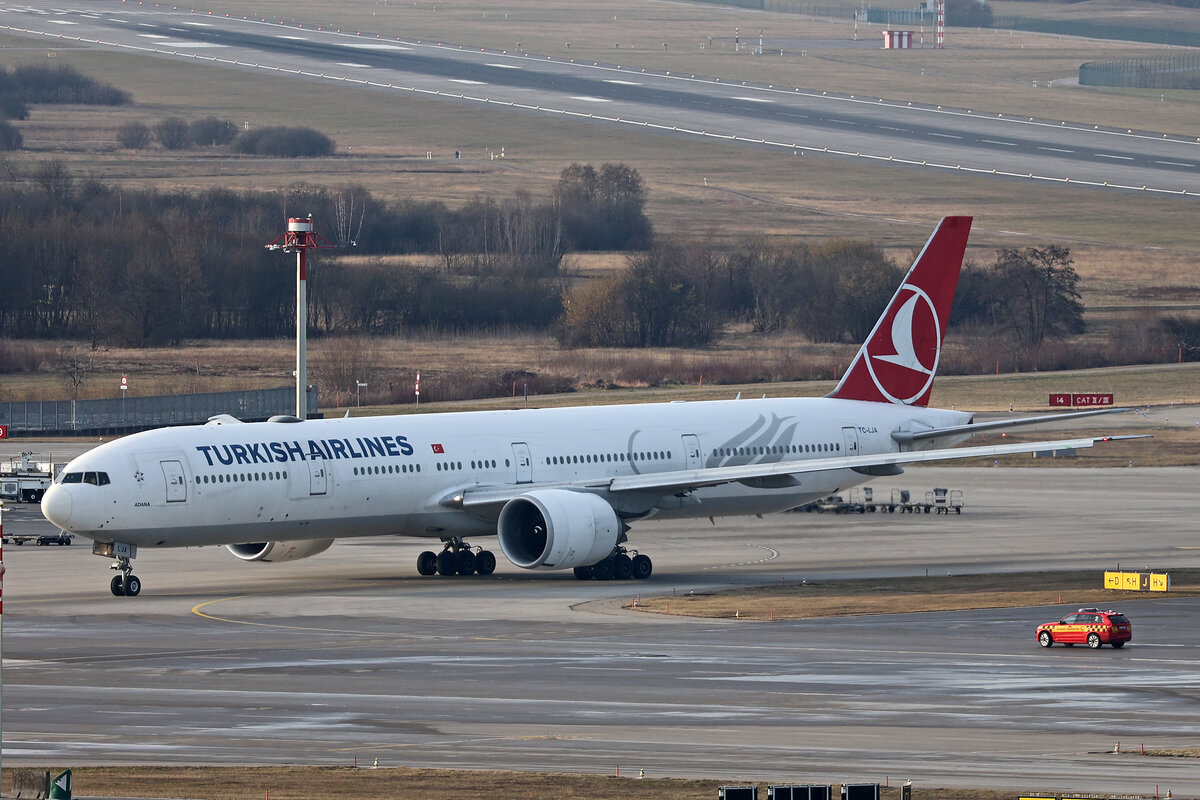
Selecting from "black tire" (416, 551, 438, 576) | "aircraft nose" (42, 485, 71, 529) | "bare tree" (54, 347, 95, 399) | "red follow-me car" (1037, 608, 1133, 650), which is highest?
"aircraft nose" (42, 485, 71, 529)

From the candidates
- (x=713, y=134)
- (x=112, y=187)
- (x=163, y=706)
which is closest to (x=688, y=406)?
(x=163, y=706)

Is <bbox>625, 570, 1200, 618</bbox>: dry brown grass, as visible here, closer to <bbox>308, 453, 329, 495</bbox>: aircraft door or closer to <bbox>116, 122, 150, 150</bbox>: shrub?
<bbox>308, 453, 329, 495</bbox>: aircraft door

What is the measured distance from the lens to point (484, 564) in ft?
184

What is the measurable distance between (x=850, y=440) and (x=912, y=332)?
4680 mm

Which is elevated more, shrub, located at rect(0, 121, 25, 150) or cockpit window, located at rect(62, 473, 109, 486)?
shrub, located at rect(0, 121, 25, 150)

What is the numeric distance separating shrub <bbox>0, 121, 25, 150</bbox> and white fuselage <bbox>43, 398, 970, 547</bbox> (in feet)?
473

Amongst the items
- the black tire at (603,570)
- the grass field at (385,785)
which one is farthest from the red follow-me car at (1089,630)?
the grass field at (385,785)

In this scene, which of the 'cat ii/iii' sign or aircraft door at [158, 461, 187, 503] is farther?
the 'cat ii/iii' sign

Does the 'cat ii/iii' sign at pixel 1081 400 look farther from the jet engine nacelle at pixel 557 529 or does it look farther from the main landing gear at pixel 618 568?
the jet engine nacelle at pixel 557 529

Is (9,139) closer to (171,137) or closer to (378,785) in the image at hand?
(171,137)

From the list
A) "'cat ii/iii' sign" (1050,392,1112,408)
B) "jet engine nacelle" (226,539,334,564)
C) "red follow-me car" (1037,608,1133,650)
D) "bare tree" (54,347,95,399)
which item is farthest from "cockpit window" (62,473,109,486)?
"'cat ii/iii' sign" (1050,392,1112,408)

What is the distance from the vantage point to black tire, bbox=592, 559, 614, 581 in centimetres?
5425

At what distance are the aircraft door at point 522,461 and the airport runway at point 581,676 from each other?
9.54 ft

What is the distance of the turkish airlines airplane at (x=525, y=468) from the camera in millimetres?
49094
